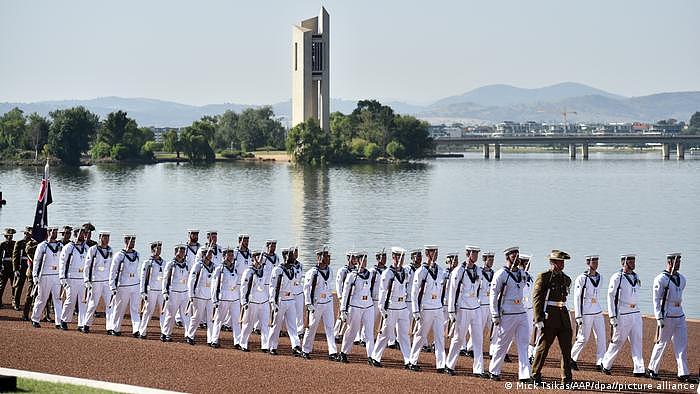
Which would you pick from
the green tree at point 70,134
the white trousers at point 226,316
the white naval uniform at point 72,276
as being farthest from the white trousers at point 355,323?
the green tree at point 70,134

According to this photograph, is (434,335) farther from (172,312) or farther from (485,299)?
(172,312)

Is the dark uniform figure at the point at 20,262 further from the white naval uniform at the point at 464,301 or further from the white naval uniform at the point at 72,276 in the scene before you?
the white naval uniform at the point at 464,301

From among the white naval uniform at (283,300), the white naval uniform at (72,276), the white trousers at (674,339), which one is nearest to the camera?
the white trousers at (674,339)

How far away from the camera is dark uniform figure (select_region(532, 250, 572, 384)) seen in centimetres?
1680

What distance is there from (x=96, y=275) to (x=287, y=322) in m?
4.32

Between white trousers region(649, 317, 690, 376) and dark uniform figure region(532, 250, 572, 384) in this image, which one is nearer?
dark uniform figure region(532, 250, 572, 384)

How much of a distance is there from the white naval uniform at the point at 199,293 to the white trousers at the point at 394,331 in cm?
366

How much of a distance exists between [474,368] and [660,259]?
3403 centimetres

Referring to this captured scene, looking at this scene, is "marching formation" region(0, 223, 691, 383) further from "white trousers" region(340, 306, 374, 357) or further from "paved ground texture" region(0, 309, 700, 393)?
→ "paved ground texture" region(0, 309, 700, 393)

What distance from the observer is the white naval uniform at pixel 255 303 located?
67.3 feet

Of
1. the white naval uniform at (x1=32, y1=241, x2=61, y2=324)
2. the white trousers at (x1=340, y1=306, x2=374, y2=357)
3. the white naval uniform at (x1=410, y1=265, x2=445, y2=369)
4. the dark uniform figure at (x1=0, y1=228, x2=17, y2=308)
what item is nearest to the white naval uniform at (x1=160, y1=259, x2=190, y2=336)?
the white naval uniform at (x1=32, y1=241, x2=61, y2=324)

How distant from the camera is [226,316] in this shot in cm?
2128

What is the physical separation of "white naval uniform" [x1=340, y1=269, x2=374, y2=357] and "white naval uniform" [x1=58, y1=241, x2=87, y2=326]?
5.86m

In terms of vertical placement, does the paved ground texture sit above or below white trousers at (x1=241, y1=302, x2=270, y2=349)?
below
